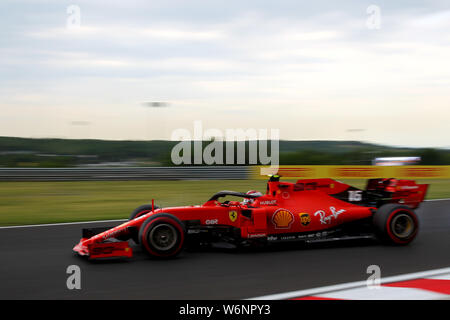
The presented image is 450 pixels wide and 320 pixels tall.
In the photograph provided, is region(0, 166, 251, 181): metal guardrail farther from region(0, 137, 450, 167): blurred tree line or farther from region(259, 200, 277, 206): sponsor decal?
region(259, 200, 277, 206): sponsor decal

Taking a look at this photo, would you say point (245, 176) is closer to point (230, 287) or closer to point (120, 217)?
point (120, 217)

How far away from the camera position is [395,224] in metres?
6.94

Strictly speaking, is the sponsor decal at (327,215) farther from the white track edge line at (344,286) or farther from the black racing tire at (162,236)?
the black racing tire at (162,236)

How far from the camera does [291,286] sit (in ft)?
16.1

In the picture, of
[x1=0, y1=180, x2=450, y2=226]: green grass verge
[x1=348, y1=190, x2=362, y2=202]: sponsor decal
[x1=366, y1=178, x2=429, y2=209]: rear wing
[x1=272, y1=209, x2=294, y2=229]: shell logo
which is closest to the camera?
[x1=272, y1=209, x2=294, y2=229]: shell logo

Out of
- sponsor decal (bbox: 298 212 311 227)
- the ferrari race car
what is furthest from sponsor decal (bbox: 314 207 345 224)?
sponsor decal (bbox: 298 212 311 227)

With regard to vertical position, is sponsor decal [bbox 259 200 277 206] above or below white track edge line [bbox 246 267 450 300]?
above

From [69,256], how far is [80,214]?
4.76 metres

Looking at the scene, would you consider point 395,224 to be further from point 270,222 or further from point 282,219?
point 270,222

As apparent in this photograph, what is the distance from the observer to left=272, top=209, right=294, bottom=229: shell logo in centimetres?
663

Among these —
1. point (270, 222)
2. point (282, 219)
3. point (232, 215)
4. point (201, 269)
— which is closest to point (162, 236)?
point (201, 269)

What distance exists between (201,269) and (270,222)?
1405 millimetres

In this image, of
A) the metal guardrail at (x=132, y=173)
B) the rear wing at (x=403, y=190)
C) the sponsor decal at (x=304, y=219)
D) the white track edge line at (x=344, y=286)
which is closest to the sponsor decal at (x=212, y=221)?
the sponsor decal at (x=304, y=219)

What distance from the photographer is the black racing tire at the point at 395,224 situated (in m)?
6.85
